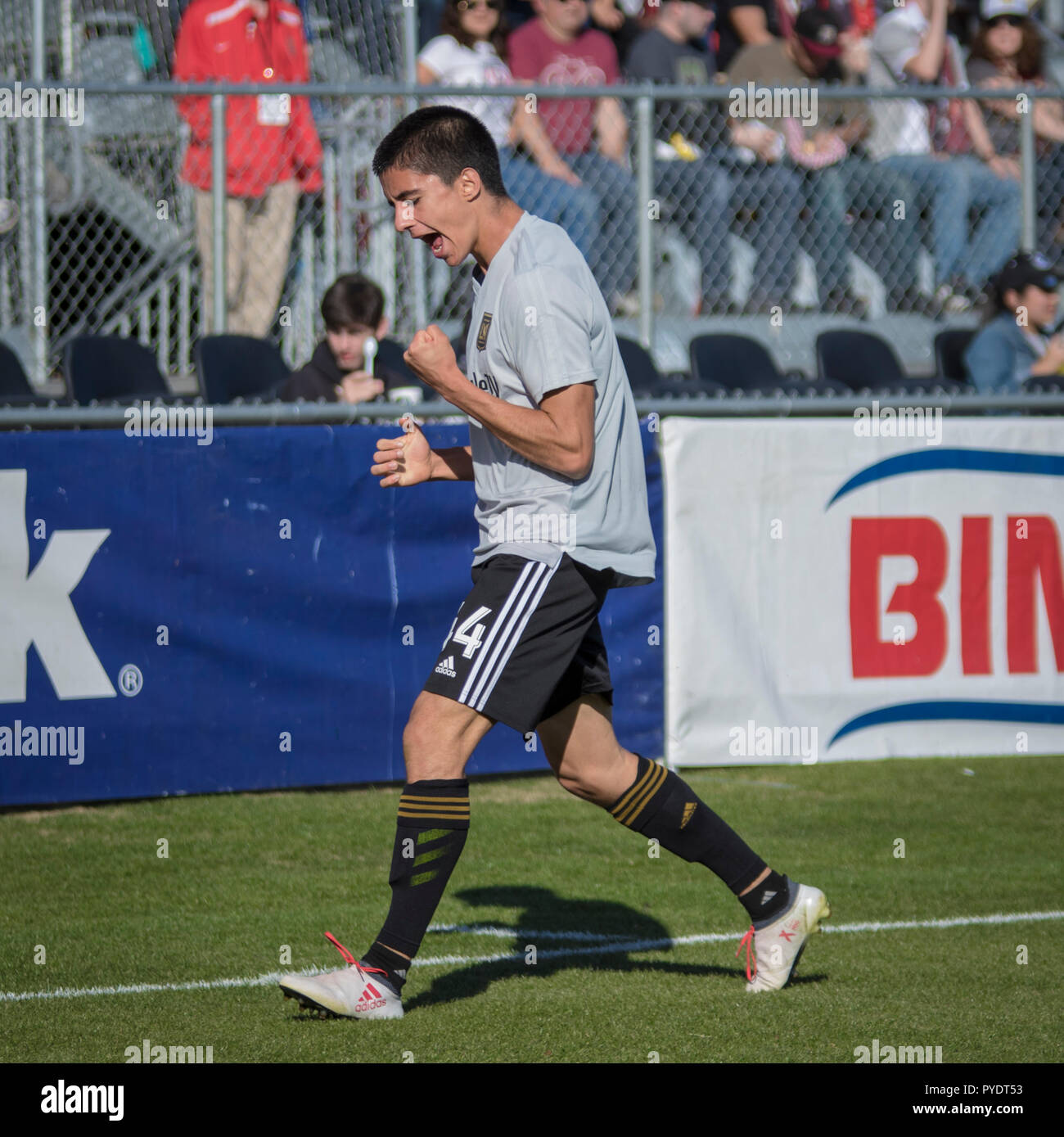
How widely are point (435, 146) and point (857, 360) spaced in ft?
22.1

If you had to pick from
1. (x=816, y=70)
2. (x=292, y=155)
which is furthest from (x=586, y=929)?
(x=816, y=70)

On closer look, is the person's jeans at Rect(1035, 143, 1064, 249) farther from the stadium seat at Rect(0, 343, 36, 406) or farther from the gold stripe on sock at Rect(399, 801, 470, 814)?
the gold stripe on sock at Rect(399, 801, 470, 814)

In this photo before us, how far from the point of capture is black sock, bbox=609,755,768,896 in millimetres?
4645

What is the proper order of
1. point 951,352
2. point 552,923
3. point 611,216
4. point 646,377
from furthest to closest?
point 951,352, point 611,216, point 646,377, point 552,923

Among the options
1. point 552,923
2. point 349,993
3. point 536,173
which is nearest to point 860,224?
point 536,173

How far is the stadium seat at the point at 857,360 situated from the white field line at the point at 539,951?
5377 mm

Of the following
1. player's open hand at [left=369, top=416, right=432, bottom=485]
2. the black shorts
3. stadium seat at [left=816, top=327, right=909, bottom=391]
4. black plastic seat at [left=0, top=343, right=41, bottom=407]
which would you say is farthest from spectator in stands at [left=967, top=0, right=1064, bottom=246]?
the black shorts

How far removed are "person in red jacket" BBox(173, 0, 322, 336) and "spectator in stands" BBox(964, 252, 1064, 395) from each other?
409 centimetres

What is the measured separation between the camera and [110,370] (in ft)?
29.0

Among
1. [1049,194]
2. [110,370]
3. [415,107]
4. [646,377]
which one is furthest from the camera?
[1049,194]

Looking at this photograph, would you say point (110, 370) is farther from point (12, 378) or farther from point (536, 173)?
point (536, 173)

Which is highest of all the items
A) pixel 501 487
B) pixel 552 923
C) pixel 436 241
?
pixel 436 241

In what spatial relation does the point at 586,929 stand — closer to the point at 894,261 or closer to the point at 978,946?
the point at 978,946
